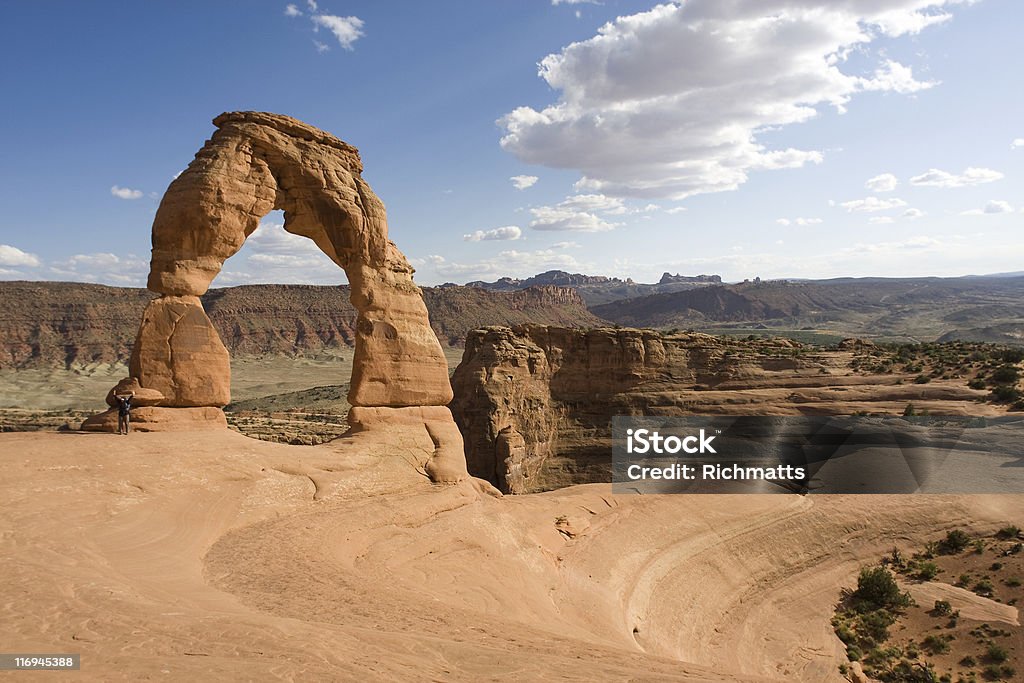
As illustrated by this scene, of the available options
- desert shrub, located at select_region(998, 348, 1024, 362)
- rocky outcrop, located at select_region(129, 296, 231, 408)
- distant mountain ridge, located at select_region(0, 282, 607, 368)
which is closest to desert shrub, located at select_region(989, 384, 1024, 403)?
desert shrub, located at select_region(998, 348, 1024, 362)

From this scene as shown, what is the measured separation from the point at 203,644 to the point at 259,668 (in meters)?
0.86

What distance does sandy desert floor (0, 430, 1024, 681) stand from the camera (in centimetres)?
649

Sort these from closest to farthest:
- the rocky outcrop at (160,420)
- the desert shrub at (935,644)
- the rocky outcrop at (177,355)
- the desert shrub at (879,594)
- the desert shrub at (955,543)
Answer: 1. the rocky outcrop at (160,420)
2. the rocky outcrop at (177,355)
3. the desert shrub at (935,644)
4. the desert shrub at (879,594)
5. the desert shrub at (955,543)

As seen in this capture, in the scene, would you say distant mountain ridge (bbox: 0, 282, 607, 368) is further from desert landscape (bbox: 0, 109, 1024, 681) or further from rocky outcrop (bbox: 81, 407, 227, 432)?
rocky outcrop (bbox: 81, 407, 227, 432)

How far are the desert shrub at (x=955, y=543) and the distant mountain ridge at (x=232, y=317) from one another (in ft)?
217

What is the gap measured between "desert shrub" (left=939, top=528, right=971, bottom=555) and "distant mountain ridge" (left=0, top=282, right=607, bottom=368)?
6619cm

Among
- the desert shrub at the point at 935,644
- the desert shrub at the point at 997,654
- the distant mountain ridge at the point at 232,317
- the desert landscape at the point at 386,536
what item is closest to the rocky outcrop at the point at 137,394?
the desert landscape at the point at 386,536

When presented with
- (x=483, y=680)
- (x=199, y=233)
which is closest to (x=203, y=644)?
(x=483, y=680)

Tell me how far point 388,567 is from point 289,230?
1007 centimetres

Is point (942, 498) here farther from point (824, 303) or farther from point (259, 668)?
point (824, 303)

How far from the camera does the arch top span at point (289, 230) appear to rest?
14.6 metres

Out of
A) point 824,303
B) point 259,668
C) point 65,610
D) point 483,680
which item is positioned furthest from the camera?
point 824,303

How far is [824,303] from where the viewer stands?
596ft

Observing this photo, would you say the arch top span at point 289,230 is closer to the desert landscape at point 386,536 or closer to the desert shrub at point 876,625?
the desert landscape at point 386,536
